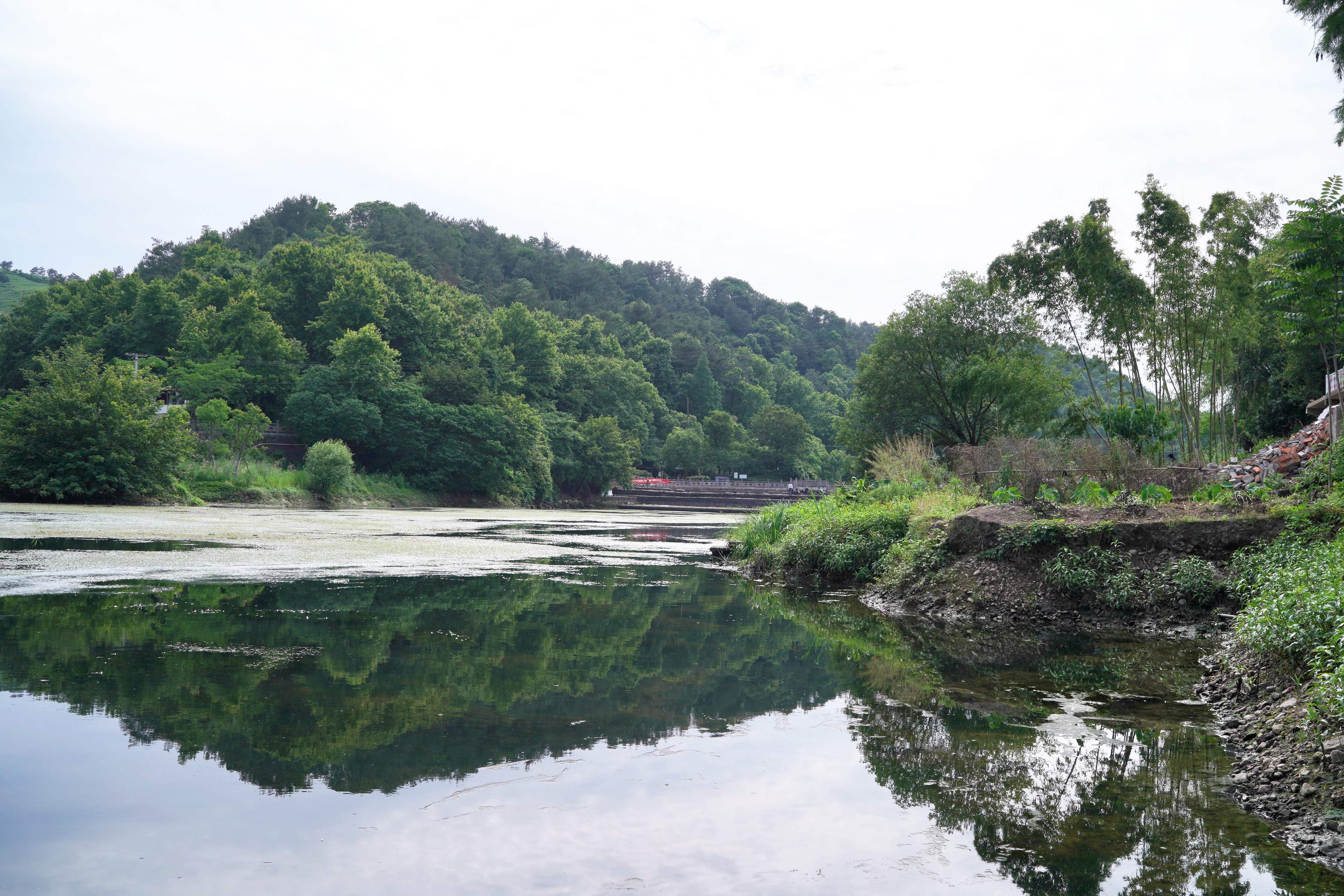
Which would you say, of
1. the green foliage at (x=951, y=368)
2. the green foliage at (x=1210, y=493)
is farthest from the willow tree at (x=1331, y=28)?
the green foliage at (x=951, y=368)

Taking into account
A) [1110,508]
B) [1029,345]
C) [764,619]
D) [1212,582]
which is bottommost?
[764,619]

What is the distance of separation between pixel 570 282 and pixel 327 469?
101135 mm

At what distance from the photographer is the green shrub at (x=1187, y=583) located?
1080 cm

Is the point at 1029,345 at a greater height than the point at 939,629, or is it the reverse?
the point at 1029,345

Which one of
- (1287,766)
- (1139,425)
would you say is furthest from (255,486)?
(1287,766)

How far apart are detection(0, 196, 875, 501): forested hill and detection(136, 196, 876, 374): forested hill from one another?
1.61ft

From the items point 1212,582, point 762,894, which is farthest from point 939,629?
point 762,894

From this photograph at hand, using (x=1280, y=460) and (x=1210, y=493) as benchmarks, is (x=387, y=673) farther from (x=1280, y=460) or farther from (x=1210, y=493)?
(x=1280, y=460)

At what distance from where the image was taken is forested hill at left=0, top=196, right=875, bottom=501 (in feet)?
203

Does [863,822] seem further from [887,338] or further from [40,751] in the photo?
[887,338]

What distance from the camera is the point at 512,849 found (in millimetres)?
3947

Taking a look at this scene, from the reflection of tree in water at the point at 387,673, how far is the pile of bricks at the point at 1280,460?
376 inches

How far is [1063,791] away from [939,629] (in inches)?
260

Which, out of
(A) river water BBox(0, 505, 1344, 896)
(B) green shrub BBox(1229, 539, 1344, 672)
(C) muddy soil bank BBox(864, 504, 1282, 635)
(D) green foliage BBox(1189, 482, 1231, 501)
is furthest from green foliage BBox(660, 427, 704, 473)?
(B) green shrub BBox(1229, 539, 1344, 672)
